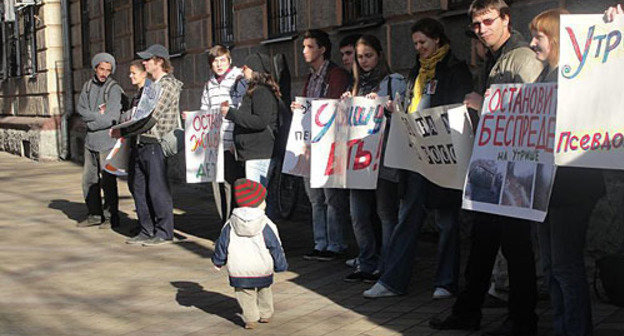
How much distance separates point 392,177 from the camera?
7359mm

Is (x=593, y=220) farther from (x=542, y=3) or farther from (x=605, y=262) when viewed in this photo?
(x=542, y=3)

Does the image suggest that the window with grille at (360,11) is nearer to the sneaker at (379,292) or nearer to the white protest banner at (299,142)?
the white protest banner at (299,142)

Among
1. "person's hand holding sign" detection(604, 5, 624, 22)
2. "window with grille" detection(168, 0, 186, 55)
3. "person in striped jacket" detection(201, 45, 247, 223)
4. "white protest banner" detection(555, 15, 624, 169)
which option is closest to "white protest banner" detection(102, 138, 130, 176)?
"person in striped jacket" detection(201, 45, 247, 223)

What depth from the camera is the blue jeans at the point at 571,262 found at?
5.43 m

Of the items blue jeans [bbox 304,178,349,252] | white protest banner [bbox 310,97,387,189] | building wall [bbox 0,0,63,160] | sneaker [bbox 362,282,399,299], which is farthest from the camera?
building wall [bbox 0,0,63,160]

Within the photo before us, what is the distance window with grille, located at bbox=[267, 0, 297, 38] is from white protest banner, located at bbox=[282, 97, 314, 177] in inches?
176

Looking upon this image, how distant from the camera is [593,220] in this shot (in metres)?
7.81

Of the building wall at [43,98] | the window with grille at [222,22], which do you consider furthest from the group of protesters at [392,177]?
the building wall at [43,98]

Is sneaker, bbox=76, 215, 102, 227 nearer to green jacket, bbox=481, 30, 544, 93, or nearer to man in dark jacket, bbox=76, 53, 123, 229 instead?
man in dark jacket, bbox=76, 53, 123, 229

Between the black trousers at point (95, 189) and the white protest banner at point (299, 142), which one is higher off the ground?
the white protest banner at point (299, 142)

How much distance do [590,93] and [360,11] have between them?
6.53 meters

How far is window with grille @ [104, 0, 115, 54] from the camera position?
20.3 metres

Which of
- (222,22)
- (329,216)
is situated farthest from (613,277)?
(222,22)

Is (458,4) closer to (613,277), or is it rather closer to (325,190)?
(325,190)
